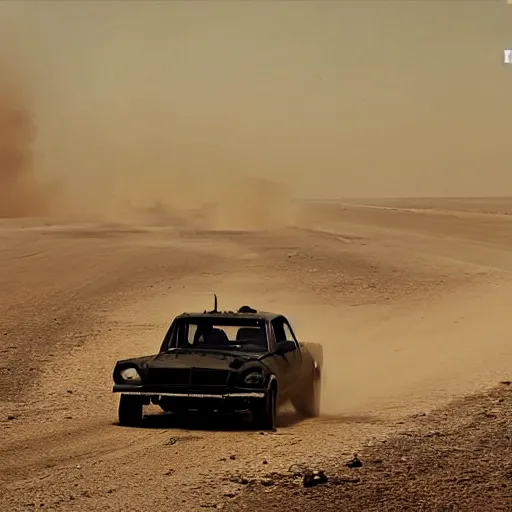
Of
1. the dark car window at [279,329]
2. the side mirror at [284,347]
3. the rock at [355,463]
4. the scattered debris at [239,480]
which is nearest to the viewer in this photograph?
the scattered debris at [239,480]

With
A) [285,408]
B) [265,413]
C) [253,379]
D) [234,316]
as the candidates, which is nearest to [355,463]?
[265,413]

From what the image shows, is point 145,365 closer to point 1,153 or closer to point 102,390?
point 102,390

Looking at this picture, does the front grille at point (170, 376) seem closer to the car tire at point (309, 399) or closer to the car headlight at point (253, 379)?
the car headlight at point (253, 379)

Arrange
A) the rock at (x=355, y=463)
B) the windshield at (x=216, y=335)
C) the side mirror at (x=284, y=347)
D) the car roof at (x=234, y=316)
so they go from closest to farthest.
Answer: the rock at (x=355, y=463)
the side mirror at (x=284, y=347)
the windshield at (x=216, y=335)
the car roof at (x=234, y=316)

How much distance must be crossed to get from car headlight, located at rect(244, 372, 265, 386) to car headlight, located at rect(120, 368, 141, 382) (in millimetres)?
1159

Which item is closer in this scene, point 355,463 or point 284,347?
point 355,463

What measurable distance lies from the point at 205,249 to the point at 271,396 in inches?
1056

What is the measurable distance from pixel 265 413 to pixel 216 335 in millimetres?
1726

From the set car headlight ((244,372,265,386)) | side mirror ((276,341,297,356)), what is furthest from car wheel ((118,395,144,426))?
side mirror ((276,341,297,356))

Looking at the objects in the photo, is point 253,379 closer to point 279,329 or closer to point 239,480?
point 279,329

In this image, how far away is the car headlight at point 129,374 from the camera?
1132cm

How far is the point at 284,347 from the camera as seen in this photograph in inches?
484

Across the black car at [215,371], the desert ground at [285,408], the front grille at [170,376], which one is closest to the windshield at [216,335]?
the black car at [215,371]

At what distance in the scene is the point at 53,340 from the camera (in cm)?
2031
